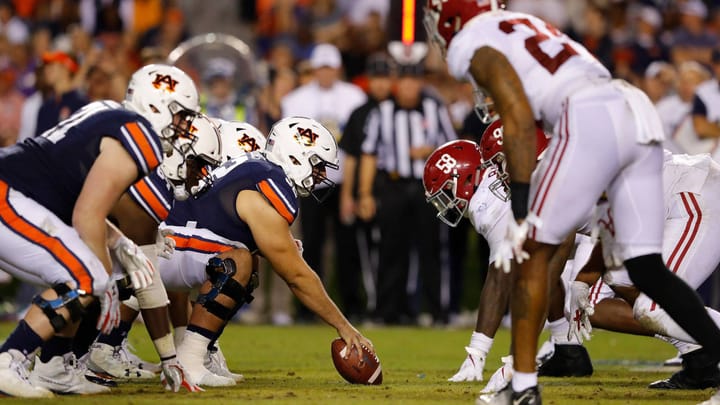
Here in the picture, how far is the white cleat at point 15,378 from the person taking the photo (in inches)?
225

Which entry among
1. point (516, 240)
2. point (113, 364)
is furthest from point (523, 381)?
point (113, 364)

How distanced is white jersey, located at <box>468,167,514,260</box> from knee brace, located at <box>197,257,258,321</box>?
1.52m

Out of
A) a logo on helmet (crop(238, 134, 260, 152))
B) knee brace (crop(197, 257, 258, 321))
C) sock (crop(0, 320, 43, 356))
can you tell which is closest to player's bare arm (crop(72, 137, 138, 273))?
sock (crop(0, 320, 43, 356))

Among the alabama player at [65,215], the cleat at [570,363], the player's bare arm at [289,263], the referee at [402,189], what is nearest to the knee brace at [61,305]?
the alabama player at [65,215]

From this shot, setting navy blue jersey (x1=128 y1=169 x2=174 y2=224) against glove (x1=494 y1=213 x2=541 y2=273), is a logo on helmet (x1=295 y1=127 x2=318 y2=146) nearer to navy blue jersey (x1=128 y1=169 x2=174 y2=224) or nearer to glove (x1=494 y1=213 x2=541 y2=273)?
navy blue jersey (x1=128 y1=169 x2=174 y2=224)

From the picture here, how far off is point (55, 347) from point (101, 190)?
3.09 feet

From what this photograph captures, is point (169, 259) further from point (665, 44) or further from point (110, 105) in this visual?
point (665, 44)

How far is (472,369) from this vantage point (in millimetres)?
7117

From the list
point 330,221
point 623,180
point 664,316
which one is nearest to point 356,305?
point 330,221

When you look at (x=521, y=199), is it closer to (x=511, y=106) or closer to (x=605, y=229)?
(x=511, y=106)

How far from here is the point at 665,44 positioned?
51.9 feet

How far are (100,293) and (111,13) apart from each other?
1127 centimetres

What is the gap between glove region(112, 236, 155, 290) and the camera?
19.9 ft

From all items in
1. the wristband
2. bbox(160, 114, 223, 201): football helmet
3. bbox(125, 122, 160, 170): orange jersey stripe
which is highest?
bbox(125, 122, 160, 170): orange jersey stripe
